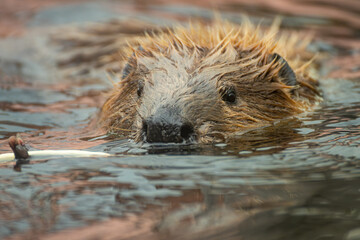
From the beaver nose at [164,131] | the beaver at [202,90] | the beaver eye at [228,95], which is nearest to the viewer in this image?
the beaver nose at [164,131]

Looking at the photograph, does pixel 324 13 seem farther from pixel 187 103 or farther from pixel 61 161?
pixel 61 161

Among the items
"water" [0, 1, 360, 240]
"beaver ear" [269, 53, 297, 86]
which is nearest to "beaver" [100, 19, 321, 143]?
"beaver ear" [269, 53, 297, 86]

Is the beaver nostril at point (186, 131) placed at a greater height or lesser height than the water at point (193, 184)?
greater

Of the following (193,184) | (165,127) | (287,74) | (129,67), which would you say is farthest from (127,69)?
(193,184)

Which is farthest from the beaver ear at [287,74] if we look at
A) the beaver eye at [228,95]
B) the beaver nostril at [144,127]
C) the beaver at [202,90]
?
the beaver nostril at [144,127]

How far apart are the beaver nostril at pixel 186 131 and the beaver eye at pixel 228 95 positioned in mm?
615

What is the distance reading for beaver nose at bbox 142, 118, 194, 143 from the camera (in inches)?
135

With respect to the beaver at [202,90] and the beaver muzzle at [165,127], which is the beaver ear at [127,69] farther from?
the beaver muzzle at [165,127]

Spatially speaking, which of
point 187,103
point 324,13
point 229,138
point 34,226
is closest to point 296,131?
point 229,138

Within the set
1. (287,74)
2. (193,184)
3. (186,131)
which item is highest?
(287,74)

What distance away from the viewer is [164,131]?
3.42 m

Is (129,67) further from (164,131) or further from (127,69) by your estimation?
(164,131)

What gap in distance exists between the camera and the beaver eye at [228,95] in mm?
4121

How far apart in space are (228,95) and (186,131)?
2.39ft
